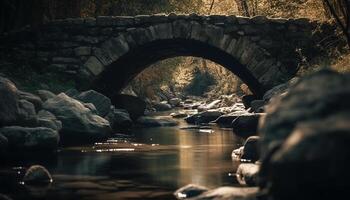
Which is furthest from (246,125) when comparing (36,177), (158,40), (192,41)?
(36,177)

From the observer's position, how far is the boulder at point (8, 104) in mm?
13281

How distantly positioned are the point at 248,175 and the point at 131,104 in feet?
53.2

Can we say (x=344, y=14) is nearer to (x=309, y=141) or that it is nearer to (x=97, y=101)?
(x=97, y=101)

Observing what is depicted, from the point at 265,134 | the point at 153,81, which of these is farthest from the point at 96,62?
the point at 265,134

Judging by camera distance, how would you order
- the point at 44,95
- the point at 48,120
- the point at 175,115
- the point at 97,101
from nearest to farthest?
the point at 48,120
the point at 44,95
the point at 97,101
the point at 175,115

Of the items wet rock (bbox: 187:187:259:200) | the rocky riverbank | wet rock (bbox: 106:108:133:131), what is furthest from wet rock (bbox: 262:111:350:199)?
wet rock (bbox: 106:108:133:131)

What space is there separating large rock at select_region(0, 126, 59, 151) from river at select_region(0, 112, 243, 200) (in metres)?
0.34

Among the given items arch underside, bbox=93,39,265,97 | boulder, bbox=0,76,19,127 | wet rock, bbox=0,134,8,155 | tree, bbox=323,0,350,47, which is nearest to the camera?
wet rock, bbox=0,134,8,155

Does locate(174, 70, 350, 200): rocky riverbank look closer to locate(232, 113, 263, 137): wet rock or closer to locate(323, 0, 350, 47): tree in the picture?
locate(323, 0, 350, 47): tree

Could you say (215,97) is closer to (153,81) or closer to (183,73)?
(183,73)

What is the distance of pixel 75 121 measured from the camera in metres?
15.8

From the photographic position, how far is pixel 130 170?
35.8ft

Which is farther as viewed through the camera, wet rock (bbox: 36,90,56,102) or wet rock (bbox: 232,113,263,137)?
wet rock (bbox: 232,113,263,137)

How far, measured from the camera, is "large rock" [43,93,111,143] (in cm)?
1570
